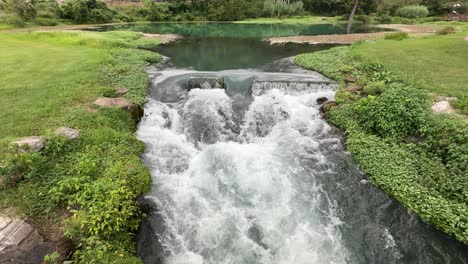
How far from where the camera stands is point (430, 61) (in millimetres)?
17047

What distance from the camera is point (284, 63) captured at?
69.8ft

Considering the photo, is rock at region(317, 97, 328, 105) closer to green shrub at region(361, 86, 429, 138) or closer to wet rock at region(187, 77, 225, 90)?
green shrub at region(361, 86, 429, 138)

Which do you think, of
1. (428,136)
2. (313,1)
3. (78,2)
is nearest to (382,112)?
(428,136)

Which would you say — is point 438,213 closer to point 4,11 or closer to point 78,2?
point 4,11

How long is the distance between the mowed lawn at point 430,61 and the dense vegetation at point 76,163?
41.4ft

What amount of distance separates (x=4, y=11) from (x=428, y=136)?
179 ft

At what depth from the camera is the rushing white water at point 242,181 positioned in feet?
22.4

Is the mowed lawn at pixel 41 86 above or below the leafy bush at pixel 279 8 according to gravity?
below

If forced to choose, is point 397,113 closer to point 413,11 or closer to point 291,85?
point 291,85

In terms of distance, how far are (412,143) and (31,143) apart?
11.9m

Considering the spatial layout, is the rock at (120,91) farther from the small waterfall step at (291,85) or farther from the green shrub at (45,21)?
the green shrub at (45,21)

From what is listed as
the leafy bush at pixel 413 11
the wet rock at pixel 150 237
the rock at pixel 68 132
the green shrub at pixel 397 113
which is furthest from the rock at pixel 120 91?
the leafy bush at pixel 413 11

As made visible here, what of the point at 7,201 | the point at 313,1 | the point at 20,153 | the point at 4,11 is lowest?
the point at 7,201

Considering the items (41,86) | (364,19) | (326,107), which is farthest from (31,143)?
(364,19)
